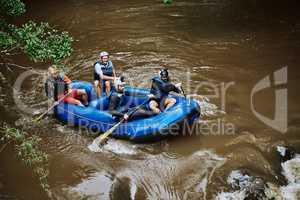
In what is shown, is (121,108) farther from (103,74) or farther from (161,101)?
(103,74)

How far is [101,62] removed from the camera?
8.75m

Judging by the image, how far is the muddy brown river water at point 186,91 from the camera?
6859mm

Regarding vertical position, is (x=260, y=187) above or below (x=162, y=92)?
below

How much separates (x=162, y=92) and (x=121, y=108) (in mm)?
942

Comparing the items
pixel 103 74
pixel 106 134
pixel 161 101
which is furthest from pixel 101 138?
pixel 103 74

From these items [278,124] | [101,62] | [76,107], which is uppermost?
[101,62]

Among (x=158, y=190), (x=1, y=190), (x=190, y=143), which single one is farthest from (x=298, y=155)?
(x=1, y=190)

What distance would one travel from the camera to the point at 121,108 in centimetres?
808

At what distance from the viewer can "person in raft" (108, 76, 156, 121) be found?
7.67 meters

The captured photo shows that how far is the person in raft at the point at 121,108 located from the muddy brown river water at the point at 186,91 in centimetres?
56

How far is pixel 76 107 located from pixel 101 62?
1226 mm

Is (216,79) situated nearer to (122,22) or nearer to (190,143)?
(190,143)

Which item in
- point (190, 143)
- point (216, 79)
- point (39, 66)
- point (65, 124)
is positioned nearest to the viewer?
point (190, 143)

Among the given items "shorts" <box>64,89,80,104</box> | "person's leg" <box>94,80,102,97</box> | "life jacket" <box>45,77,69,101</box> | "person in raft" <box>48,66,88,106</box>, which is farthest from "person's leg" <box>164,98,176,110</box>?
"life jacket" <box>45,77,69,101</box>
